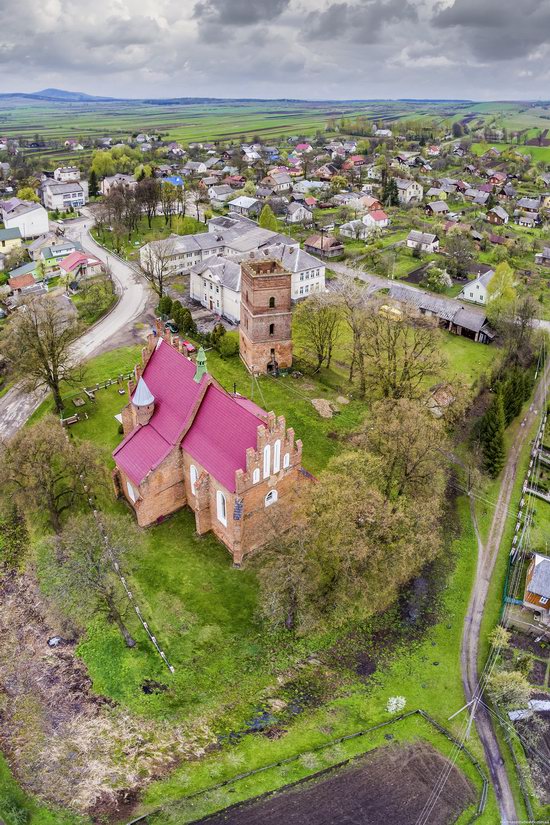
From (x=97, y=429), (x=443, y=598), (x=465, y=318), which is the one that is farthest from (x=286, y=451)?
(x=465, y=318)

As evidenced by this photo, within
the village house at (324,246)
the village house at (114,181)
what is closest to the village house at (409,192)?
the village house at (324,246)

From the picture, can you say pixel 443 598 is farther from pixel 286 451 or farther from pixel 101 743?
pixel 101 743

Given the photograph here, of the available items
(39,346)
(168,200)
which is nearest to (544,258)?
(168,200)

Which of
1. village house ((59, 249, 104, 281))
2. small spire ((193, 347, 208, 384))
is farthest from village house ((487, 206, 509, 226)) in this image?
small spire ((193, 347, 208, 384))

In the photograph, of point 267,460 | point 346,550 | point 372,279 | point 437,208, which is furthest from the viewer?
point 437,208

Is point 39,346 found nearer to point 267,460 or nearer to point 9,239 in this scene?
point 267,460

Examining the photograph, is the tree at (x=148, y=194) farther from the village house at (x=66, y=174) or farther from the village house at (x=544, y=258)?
the village house at (x=544, y=258)
